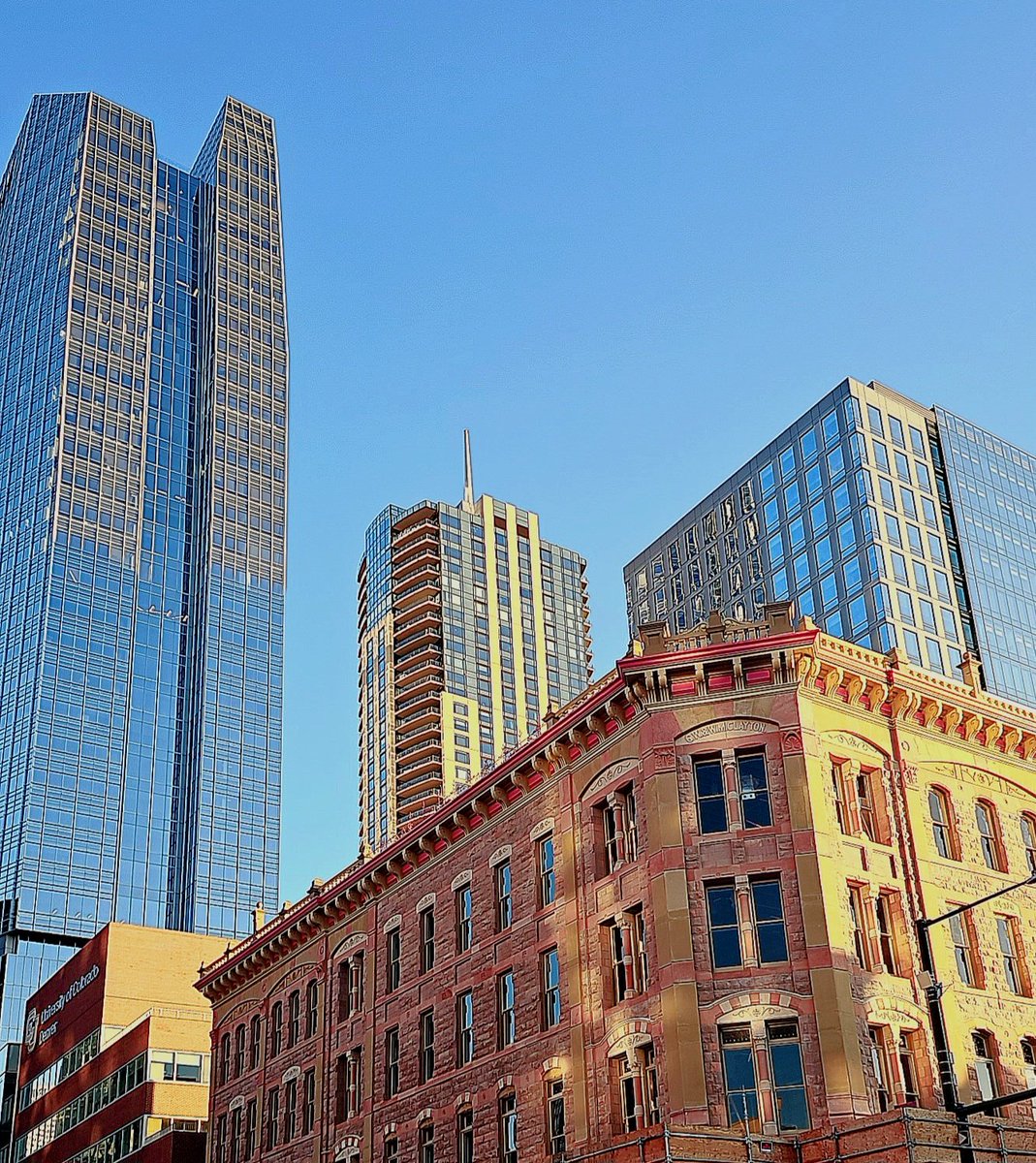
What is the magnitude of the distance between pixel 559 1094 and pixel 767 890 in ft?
29.8

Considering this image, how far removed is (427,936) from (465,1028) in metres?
4.74

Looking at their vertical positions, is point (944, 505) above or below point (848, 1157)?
above

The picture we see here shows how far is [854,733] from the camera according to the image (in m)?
43.7

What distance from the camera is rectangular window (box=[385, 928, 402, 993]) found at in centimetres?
5469

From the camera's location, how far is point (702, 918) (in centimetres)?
4019

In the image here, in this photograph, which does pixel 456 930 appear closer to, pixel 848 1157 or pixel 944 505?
pixel 848 1157

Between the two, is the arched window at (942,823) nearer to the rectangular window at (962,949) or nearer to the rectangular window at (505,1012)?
the rectangular window at (962,949)

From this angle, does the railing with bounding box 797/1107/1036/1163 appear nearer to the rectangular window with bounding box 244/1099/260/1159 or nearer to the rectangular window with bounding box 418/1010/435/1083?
the rectangular window with bounding box 418/1010/435/1083

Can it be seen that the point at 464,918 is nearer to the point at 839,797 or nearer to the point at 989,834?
the point at 839,797

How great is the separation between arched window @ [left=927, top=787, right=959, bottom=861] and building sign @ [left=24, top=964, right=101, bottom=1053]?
208ft

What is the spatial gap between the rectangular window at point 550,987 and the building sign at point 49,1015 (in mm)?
54793

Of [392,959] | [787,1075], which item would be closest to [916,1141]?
[787,1075]

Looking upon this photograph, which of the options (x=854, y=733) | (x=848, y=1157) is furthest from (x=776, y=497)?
(x=848, y=1157)

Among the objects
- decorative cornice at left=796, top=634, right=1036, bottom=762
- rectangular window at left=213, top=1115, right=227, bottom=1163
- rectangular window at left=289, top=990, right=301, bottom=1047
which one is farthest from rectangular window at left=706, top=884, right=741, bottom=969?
rectangular window at left=213, top=1115, right=227, bottom=1163
